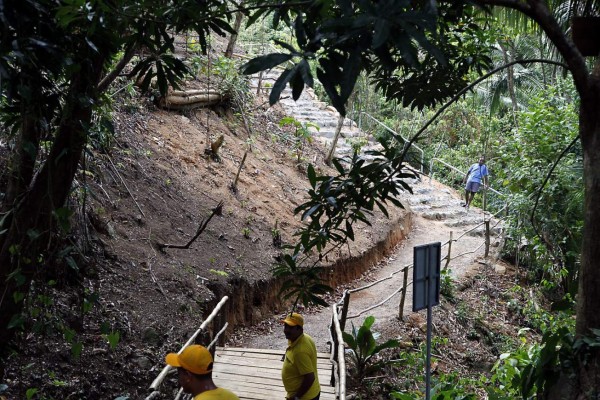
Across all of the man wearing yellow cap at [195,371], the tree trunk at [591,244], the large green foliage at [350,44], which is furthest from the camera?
the tree trunk at [591,244]

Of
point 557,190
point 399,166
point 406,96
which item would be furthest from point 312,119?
point 399,166

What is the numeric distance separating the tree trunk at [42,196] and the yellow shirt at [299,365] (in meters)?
2.53

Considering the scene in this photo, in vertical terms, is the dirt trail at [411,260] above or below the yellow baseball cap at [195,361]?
below

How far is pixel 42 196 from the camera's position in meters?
4.98

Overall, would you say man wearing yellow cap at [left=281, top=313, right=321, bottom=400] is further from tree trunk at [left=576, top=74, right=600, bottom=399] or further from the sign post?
tree trunk at [left=576, top=74, right=600, bottom=399]

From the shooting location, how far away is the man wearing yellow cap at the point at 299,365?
21.0ft

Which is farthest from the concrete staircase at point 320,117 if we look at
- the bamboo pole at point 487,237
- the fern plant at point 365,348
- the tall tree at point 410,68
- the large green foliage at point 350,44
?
the large green foliage at point 350,44

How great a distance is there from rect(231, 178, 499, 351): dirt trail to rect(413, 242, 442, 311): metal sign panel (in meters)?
1.72

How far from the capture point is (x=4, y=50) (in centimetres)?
385

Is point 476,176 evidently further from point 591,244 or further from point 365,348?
point 591,244

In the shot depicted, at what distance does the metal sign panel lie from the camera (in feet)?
26.2

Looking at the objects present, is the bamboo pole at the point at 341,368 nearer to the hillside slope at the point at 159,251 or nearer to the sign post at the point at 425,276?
the sign post at the point at 425,276

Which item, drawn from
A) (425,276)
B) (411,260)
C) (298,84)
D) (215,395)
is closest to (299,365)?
(425,276)

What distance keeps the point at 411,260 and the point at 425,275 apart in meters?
10.0
